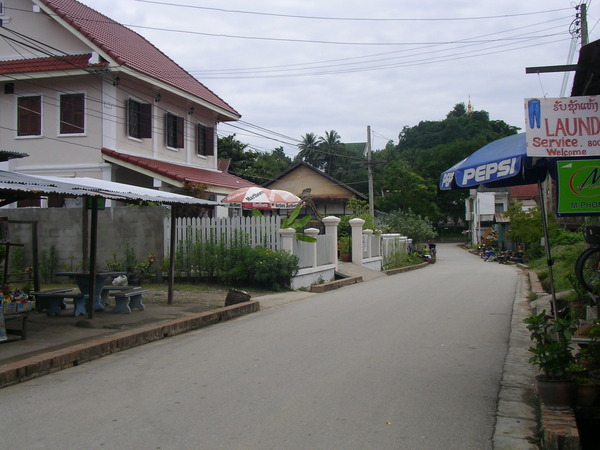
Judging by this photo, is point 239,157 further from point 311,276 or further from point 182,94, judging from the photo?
point 311,276

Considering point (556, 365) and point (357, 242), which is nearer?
point (556, 365)

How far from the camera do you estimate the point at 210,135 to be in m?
26.5

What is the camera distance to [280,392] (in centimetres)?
639

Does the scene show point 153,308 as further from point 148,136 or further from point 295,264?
point 148,136

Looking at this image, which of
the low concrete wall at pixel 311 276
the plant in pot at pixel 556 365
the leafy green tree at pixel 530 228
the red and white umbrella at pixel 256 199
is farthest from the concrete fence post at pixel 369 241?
the plant in pot at pixel 556 365

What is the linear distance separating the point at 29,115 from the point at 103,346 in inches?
579

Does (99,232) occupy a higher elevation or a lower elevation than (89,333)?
higher

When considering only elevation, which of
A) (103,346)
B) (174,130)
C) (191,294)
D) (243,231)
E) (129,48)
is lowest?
(103,346)

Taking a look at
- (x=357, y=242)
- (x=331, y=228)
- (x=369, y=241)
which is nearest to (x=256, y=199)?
(x=331, y=228)

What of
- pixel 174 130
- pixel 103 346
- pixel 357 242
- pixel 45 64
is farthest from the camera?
pixel 357 242

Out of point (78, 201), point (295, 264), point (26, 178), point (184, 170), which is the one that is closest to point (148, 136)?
point (184, 170)

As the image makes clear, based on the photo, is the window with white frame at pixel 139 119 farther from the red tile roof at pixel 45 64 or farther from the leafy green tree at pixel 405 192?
the leafy green tree at pixel 405 192

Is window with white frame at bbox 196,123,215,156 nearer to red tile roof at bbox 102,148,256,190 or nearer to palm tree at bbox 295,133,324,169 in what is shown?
red tile roof at bbox 102,148,256,190

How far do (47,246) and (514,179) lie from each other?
14189 mm
